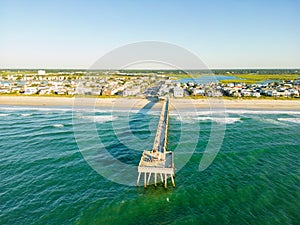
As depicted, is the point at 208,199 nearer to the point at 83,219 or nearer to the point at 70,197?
the point at 83,219

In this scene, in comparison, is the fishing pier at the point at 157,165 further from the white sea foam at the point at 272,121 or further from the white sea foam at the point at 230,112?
the white sea foam at the point at 272,121

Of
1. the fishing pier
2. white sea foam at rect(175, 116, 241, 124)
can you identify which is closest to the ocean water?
the fishing pier

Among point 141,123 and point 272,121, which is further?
point 272,121

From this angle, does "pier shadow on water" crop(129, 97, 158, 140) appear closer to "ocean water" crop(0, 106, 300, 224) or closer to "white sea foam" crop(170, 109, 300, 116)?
"ocean water" crop(0, 106, 300, 224)

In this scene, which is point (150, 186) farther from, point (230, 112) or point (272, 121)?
point (230, 112)

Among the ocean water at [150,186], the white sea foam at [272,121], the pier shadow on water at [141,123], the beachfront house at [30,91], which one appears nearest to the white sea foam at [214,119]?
the white sea foam at [272,121]

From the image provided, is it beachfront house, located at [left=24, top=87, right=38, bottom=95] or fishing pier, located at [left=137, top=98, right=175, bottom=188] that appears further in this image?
beachfront house, located at [left=24, top=87, right=38, bottom=95]

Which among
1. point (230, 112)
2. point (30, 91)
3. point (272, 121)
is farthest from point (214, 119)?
point (30, 91)
